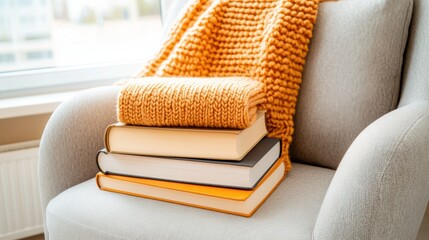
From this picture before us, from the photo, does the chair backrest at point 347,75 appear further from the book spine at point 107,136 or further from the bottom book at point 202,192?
the book spine at point 107,136

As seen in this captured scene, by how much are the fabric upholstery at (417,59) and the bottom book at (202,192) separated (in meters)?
0.31

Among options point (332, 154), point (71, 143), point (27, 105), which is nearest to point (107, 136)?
point (71, 143)

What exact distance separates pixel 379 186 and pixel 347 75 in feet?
1.35

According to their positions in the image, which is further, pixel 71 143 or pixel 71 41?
pixel 71 41

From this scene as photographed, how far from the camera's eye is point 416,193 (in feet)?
2.53

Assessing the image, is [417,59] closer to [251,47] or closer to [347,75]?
[347,75]

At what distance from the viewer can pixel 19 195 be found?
1.48 meters

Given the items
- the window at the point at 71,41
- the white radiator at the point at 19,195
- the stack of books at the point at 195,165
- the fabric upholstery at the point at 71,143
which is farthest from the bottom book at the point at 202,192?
the window at the point at 71,41

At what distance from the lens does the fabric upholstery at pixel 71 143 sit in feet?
3.48

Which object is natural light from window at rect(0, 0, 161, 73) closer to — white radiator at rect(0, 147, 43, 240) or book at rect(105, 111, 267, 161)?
white radiator at rect(0, 147, 43, 240)

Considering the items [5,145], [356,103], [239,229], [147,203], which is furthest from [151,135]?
[5,145]

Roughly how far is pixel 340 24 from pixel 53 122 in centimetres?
68

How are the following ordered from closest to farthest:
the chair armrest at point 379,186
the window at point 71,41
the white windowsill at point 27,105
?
the chair armrest at point 379,186 → the white windowsill at point 27,105 → the window at point 71,41

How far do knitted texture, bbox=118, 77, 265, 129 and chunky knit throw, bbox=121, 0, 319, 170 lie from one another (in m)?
0.10
